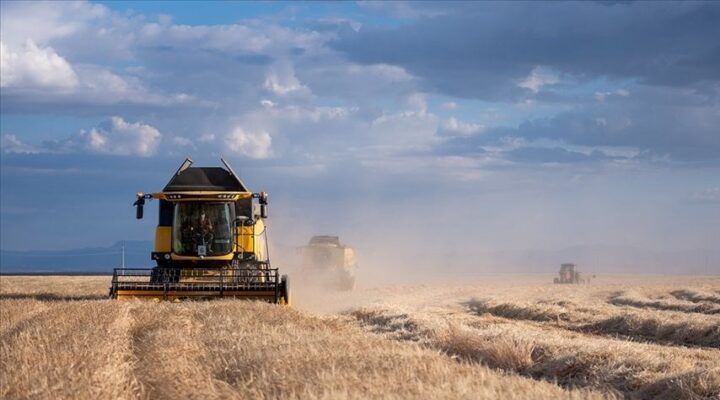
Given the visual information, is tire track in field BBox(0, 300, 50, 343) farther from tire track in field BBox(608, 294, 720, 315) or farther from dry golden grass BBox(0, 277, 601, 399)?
tire track in field BBox(608, 294, 720, 315)

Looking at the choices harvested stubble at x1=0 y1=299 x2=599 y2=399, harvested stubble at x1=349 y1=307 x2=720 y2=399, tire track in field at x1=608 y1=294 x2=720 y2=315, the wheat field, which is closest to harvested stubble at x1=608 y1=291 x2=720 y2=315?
tire track in field at x1=608 y1=294 x2=720 y2=315

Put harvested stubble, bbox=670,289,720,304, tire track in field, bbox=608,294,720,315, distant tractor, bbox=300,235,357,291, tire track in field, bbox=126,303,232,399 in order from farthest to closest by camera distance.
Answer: distant tractor, bbox=300,235,357,291 → harvested stubble, bbox=670,289,720,304 → tire track in field, bbox=608,294,720,315 → tire track in field, bbox=126,303,232,399

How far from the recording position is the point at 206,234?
92.9 feet

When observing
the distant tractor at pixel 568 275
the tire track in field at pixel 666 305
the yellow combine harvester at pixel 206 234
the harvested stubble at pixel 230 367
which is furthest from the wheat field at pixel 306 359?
the distant tractor at pixel 568 275

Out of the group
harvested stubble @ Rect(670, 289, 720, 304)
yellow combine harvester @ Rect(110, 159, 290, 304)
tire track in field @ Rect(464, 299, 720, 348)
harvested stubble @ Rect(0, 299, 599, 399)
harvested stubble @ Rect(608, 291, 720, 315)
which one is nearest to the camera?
harvested stubble @ Rect(0, 299, 599, 399)

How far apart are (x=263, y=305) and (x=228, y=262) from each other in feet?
26.2

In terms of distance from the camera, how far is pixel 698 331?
21266 mm

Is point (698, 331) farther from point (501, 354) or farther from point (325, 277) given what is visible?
point (325, 277)

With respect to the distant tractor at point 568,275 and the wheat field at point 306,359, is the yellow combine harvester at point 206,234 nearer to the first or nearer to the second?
the wheat field at point 306,359

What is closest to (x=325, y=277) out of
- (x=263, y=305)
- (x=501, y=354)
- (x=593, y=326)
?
(x=593, y=326)

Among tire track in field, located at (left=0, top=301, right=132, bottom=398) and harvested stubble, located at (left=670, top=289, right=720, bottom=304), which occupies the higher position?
tire track in field, located at (left=0, top=301, right=132, bottom=398)

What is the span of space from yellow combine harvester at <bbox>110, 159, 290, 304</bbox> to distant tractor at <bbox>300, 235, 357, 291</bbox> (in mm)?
16989

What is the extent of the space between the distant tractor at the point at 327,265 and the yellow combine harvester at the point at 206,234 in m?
17.0

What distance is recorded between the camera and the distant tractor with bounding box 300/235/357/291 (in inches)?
1870
